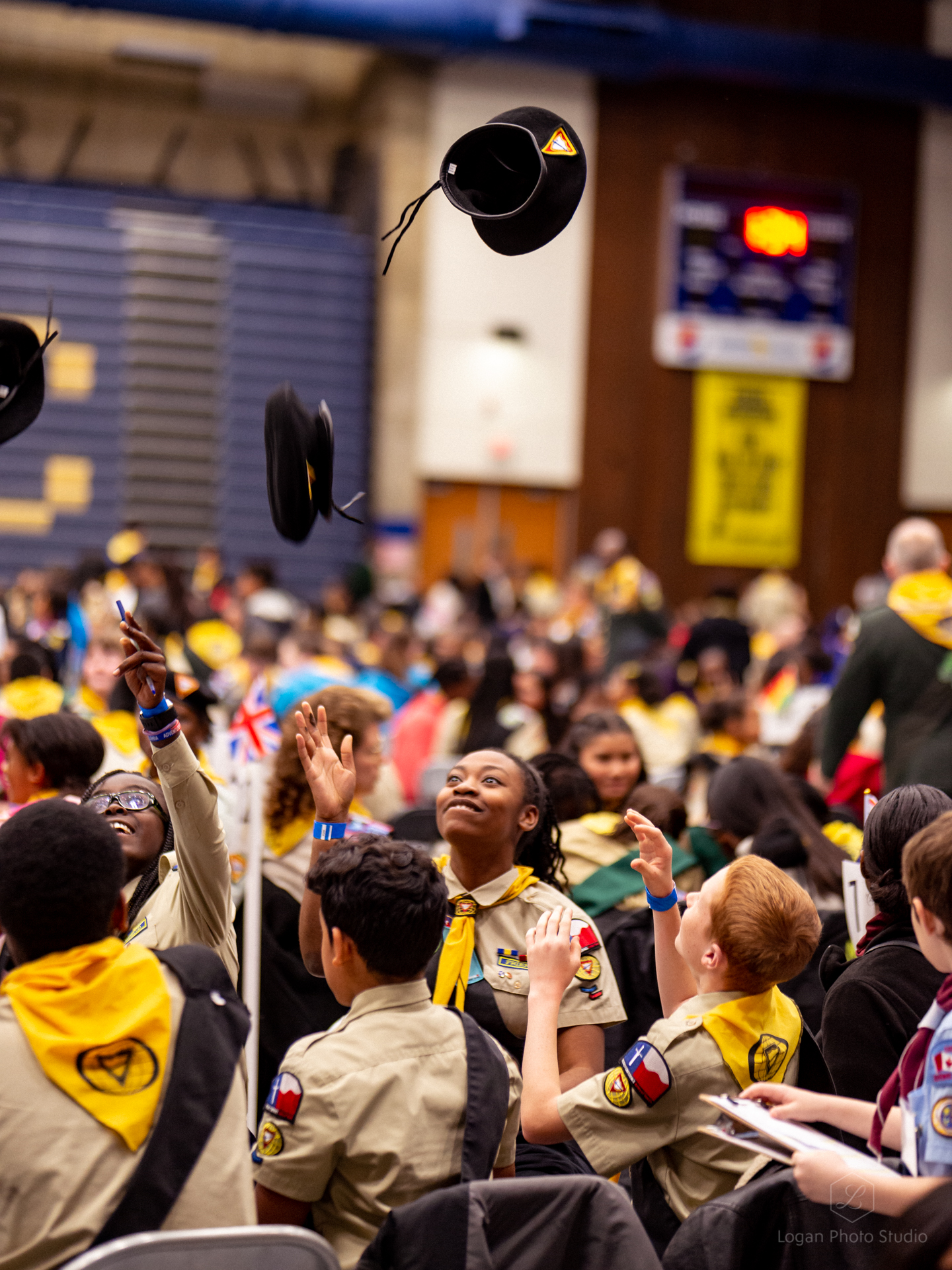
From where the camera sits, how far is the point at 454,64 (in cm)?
1513

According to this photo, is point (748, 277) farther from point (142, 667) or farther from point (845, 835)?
point (142, 667)

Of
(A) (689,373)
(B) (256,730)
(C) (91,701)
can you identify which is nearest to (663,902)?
(B) (256,730)

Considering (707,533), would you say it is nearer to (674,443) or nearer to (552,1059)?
(674,443)

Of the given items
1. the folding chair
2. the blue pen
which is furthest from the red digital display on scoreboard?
the folding chair

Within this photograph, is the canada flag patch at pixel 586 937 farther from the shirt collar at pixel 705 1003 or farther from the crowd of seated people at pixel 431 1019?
the shirt collar at pixel 705 1003

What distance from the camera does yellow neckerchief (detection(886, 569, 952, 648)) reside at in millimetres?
4891

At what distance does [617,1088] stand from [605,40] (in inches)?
563

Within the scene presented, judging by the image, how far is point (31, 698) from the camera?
14.5 ft

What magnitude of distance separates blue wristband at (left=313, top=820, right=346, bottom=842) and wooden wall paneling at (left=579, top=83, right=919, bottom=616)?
540 inches

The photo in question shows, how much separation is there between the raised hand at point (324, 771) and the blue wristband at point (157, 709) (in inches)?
13.2

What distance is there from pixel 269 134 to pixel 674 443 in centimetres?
592

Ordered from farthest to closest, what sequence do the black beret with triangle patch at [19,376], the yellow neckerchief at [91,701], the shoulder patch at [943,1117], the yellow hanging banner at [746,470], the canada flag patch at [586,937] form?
the yellow hanging banner at [746,470], the yellow neckerchief at [91,701], the black beret with triangle patch at [19,376], the canada flag patch at [586,937], the shoulder patch at [943,1117]

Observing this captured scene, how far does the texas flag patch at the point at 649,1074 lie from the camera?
2115 millimetres

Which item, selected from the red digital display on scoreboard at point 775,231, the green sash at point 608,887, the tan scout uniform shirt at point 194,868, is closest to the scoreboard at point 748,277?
the red digital display on scoreboard at point 775,231
